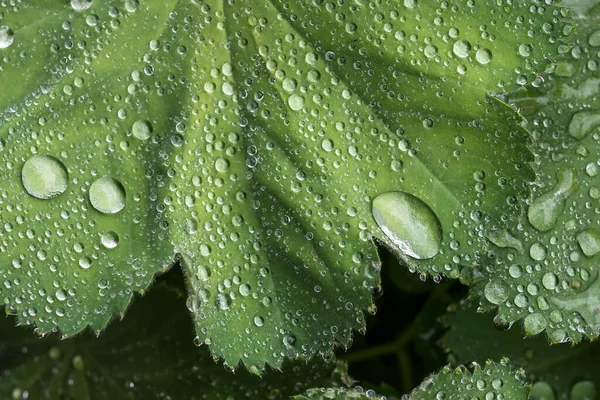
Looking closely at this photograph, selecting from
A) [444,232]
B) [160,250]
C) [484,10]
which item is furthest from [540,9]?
[160,250]

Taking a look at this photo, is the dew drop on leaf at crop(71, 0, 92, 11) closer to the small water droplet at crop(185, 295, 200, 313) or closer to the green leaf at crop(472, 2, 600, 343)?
the small water droplet at crop(185, 295, 200, 313)

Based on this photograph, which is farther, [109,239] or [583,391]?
[583,391]

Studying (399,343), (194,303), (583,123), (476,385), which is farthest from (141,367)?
(583,123)

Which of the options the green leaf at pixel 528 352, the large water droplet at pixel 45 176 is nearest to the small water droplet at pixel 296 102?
the large water droplet at pixel 45 176

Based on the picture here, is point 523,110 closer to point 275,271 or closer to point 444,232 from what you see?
point 444,232

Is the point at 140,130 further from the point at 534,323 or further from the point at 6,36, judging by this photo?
the point at 534,323
